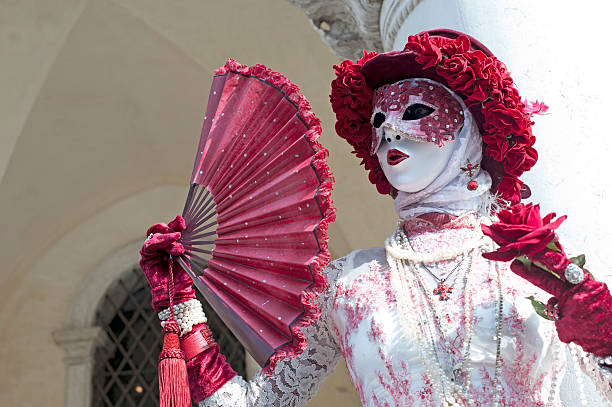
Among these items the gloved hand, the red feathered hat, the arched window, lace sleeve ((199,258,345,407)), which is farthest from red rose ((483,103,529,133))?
the arched window

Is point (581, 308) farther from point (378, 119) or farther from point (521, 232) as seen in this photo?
point (378, 119)

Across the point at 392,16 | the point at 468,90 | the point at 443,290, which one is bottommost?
the point at 443,290

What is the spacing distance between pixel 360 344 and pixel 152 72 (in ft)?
11.8

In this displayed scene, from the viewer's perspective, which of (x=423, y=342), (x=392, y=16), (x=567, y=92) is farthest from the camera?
(x=392, y=16)

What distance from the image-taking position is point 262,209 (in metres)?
1.65

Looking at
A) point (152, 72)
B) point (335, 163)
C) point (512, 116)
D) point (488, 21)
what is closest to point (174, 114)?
point (152, 72)

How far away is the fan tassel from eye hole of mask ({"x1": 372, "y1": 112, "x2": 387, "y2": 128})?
62 cm

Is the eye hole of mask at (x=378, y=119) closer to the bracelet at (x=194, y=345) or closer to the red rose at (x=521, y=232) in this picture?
the red rose at (x=521, y=232)

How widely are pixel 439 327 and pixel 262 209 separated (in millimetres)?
429

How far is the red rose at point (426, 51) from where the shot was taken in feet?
5.46

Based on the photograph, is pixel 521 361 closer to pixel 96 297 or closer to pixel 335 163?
A: pixel 335 163

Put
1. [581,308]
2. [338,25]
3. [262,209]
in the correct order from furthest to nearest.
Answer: [338,25] → [262,209] → [581,308]

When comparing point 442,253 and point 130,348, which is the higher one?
point 130,348

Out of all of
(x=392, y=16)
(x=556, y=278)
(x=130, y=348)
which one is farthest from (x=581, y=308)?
(x=130, y=348)
